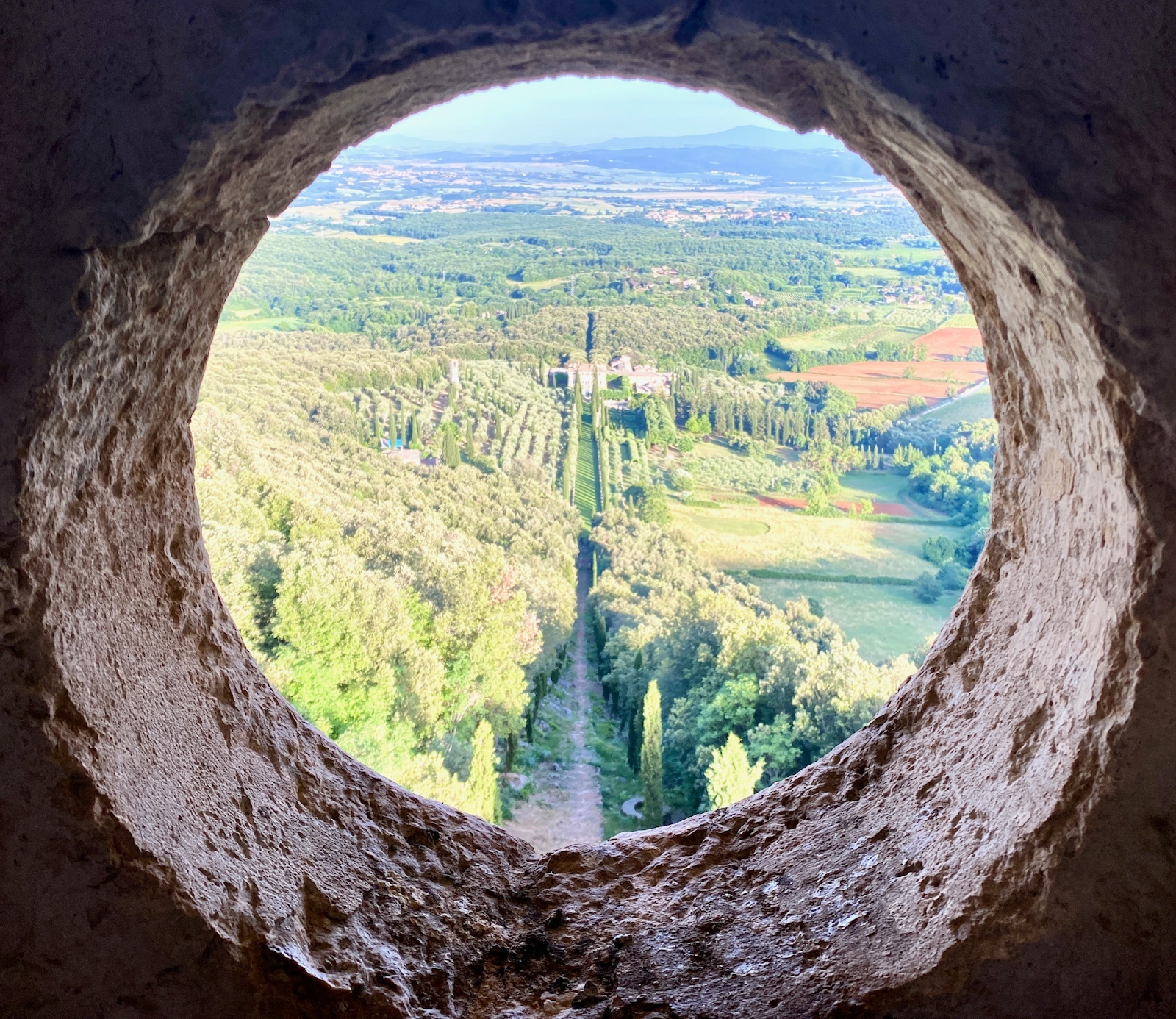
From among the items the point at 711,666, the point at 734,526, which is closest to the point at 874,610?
the point at 734,526

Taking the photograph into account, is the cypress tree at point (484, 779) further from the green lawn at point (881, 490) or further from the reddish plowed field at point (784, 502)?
the green lawn at point (881, 490)

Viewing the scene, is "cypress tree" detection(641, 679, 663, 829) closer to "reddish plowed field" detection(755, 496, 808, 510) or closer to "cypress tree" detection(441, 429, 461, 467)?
"reddish plowed field" detection(755, 496, 808, 510)

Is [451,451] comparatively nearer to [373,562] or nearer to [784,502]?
[373,562]

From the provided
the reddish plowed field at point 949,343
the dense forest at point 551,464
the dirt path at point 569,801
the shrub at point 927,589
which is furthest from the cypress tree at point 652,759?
the reddish plowed field at point 949,343

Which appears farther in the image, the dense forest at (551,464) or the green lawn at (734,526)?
the green lawn at (734,526)

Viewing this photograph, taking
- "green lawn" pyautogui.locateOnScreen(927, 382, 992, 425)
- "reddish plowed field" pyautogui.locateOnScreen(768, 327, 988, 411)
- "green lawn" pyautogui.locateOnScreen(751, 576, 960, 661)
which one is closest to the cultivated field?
"green lawn" pyautogui.locateOnScreen(751, 576, 960, 661)
